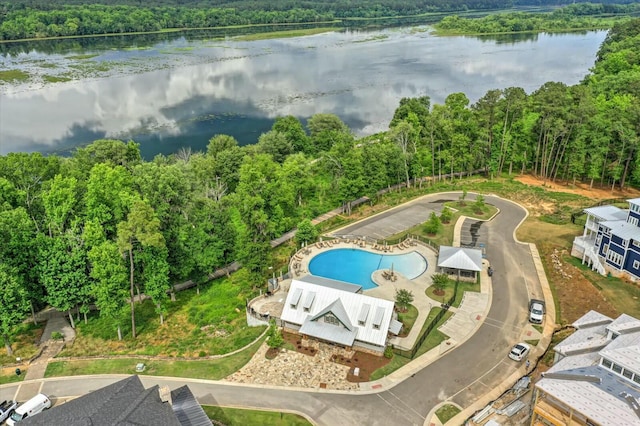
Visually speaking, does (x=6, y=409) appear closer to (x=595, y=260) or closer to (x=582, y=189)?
(x=595, y=260)

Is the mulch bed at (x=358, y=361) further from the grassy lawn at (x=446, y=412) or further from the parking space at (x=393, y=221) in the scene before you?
the parking space at (x=393, y=221)

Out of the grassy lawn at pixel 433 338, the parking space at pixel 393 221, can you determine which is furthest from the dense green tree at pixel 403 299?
the parking space at pixel 393 221

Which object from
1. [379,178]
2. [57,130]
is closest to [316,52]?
[57,130]

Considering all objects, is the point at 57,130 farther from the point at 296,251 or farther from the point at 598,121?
the point at 598,121

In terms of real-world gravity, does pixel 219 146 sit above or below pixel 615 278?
above

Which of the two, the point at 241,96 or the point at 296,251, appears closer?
the point at 296,251

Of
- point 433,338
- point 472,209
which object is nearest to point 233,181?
point 472,209
